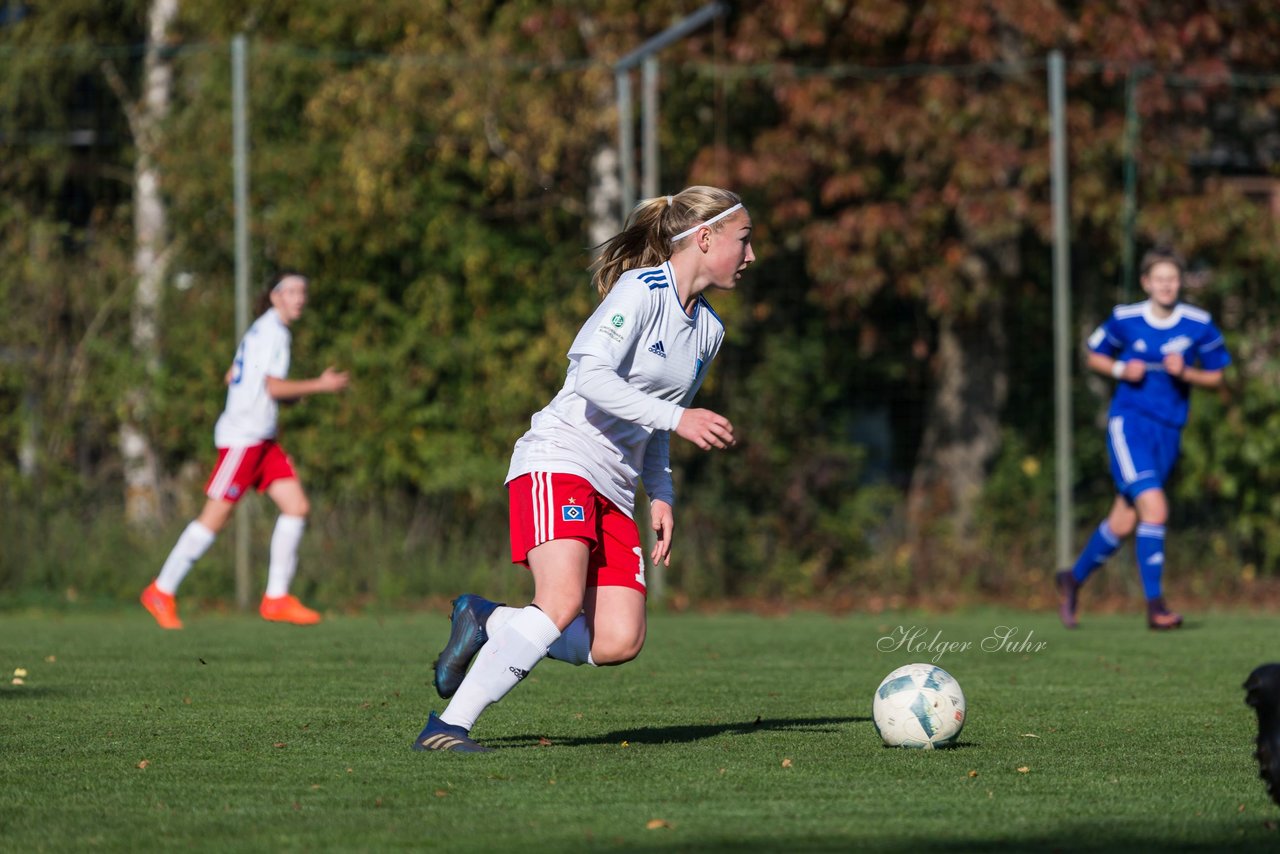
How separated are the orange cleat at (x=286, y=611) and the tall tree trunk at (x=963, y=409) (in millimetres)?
5388

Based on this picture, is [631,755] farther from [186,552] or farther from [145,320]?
[145,320]

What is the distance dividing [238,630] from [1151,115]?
8.45 metres

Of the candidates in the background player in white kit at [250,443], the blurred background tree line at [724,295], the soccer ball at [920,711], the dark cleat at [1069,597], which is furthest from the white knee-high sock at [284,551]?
the soccer ball at [920,711]

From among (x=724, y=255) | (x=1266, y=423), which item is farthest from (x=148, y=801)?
(x=1266, y=423)

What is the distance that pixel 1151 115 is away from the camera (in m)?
14.8

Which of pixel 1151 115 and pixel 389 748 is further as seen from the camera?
pixel 1151 115

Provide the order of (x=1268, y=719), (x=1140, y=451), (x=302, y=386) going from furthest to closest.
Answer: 1. (x=1140, y=451)
2. (x=302, y=386)
3. (x=1268, y=719)

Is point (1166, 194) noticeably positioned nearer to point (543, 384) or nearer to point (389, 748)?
point (543, 384)

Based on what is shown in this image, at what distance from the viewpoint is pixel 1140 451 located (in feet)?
36.6

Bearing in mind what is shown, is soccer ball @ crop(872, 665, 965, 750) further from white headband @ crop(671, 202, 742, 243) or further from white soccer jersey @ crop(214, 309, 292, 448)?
white soccer jersey @ crop(214, 309, 292, 448)

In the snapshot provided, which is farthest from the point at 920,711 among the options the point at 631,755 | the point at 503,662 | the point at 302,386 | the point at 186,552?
the point at 186,552

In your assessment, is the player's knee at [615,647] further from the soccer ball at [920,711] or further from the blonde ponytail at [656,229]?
the blonde ponytail at [656,229]

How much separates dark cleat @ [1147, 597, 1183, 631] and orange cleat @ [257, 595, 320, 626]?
531 cm

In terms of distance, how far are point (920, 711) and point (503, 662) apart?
1.41 metres
